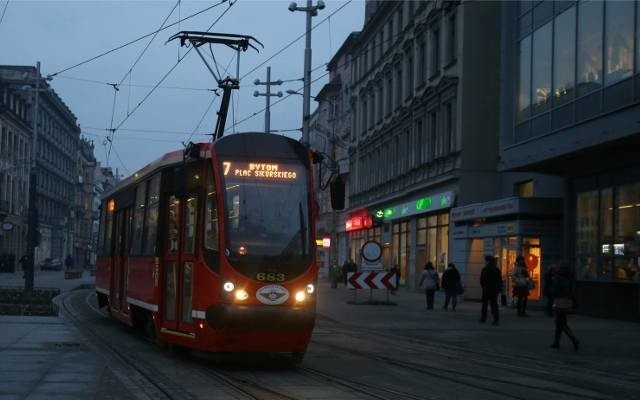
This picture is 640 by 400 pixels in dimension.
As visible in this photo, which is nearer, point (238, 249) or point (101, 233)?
point (238, 249)

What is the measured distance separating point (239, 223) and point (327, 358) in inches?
140

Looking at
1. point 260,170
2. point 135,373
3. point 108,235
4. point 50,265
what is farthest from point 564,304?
point 50,265

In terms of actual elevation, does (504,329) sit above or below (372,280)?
below

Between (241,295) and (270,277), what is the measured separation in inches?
18.9

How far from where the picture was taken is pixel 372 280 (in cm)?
2852

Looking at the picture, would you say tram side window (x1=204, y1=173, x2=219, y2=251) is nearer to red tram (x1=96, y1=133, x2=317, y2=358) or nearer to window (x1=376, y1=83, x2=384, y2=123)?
red tram (x1=96, y1=133, x2=317, y2=358)

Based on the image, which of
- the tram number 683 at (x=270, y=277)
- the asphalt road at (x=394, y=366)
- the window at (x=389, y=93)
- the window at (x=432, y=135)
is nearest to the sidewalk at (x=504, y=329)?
the asphalt road at (x=394, y=366)

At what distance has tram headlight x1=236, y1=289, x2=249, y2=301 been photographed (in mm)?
11945

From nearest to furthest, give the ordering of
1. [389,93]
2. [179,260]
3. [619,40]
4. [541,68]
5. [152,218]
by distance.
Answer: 1. [179,260]
2. [152,218]
3. [619,40]
4. [541,68]
5. [389,93]

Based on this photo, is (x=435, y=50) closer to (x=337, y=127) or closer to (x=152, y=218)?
(x=337, y=127)

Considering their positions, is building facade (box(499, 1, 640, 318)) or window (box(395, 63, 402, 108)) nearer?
building facade (box(499, 1, 640, 318))

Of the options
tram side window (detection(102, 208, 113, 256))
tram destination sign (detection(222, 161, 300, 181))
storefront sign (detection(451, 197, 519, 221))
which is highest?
storefront sign (detection(451, 197, 519, 221))

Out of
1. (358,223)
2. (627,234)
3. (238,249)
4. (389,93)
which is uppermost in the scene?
(389,93)

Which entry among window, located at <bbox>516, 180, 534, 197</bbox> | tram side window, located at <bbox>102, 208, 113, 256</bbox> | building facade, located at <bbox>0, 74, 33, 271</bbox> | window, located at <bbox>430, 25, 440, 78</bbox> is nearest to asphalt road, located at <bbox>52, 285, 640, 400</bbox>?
tram side window, located at <bbox>102, 208, 113, 256</bbox>
